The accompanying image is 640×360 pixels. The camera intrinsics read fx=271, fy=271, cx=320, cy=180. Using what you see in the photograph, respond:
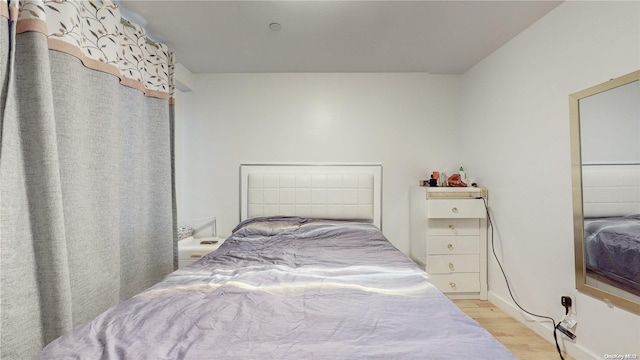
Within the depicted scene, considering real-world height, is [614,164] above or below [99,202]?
above

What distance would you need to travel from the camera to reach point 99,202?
5.79 feet

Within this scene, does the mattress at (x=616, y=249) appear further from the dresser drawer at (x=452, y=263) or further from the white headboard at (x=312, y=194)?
the white headboard at (x=312, y=194)

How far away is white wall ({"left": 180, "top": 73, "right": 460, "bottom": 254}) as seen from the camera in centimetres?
307

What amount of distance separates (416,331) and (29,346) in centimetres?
180

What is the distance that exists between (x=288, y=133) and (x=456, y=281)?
2.34 m

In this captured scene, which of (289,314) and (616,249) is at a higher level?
(616,249)

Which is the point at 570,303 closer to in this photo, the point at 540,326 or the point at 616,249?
the point at 540,326

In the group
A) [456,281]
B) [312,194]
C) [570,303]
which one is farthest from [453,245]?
[312,194]

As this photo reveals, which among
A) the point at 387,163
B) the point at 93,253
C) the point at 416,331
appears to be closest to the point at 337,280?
the point at 416,331

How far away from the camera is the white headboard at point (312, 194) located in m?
2.98

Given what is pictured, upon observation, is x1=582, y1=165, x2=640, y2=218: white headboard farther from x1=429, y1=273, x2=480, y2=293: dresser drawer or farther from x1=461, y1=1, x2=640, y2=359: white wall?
x1=429, y1=273, x2=480, y2=293: dresser drawer

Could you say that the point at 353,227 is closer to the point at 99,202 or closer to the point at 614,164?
the point at 614,164

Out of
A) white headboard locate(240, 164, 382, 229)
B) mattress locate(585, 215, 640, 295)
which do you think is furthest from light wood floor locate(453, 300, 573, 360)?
white headboard locate(240, 164, 382, 229)

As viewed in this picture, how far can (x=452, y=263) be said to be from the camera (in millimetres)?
2703
